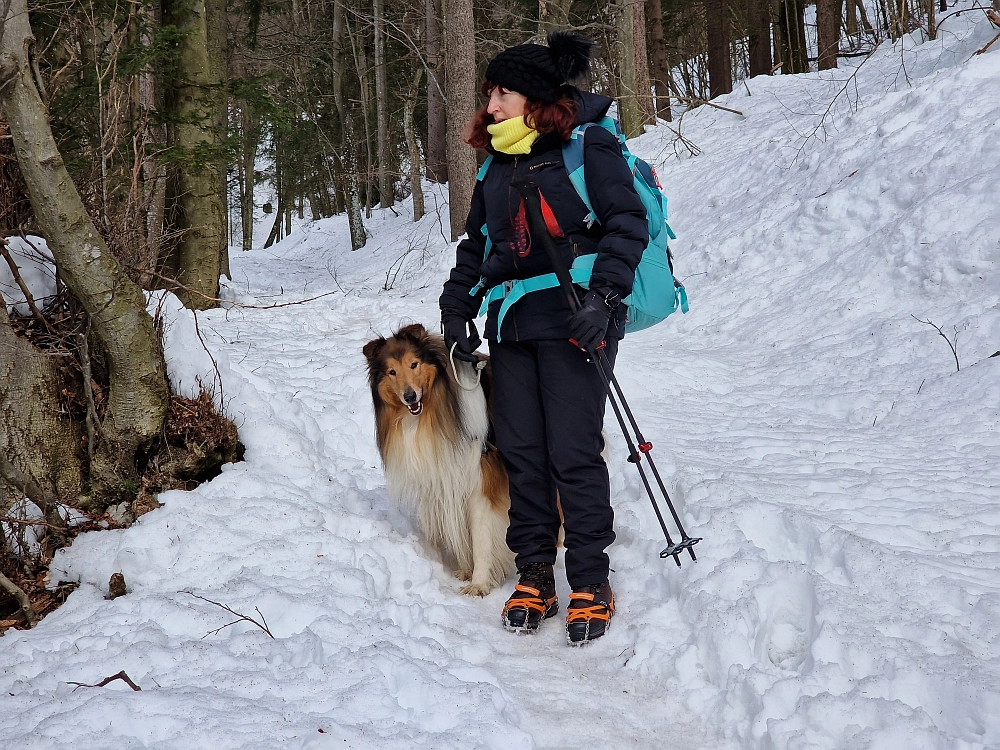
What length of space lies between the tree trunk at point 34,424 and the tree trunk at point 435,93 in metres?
8.96

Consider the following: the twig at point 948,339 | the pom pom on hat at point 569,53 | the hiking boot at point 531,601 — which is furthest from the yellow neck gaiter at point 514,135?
the twig at point 948,339

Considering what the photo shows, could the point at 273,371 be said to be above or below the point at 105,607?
above

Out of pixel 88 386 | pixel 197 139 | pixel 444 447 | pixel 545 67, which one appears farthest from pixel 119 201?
pixel 197 139

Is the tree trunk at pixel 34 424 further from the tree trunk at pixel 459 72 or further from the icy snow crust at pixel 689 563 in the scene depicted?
the tree trunk at pixel 459 72

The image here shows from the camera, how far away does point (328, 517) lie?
394 cm

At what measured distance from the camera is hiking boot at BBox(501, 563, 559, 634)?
124 inches

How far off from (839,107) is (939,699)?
30.0 feet

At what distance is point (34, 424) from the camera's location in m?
3.48

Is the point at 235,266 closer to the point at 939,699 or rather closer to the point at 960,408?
the point at 960,408

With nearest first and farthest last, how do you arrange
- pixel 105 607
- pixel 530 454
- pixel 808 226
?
pixel 105 607 < pixel 530 454 < pixel 808 226

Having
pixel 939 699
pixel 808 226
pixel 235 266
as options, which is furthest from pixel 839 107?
pixel 235 266

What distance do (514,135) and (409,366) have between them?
1213mm

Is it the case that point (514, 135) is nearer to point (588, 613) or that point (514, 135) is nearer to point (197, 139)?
point (588, 613)

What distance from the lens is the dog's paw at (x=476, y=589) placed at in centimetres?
359
